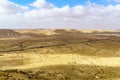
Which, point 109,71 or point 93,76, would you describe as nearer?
point 93,76

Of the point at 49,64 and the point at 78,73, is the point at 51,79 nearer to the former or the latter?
the point at 78,73

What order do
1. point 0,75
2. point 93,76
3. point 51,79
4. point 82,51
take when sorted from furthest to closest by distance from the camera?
point 82,51 → point 93,76 → point 51,79 → point 0,75

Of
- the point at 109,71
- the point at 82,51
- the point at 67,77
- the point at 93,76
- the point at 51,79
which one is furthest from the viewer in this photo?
the point at 82,51

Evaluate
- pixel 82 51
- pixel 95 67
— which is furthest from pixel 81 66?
pixel 82 51

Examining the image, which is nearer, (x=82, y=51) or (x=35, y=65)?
(x=35, y=65)

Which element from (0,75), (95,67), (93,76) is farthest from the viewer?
(95,67)

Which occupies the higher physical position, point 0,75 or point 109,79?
point 0,75

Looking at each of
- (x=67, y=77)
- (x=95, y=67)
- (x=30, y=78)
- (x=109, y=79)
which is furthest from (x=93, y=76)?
(x=30, y=78)

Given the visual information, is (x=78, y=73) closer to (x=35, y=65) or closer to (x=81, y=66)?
(x=81, y=66)

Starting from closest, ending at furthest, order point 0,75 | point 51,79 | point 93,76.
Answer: point 0,75 → point 51,79 → point 93,76
